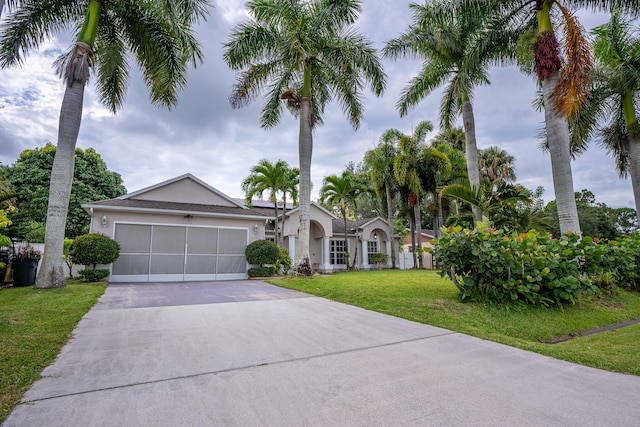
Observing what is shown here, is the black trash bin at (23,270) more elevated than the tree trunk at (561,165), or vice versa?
the tree trunk at (561,165)

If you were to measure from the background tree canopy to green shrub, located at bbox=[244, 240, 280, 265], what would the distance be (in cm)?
1575

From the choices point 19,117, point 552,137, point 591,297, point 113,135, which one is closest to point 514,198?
point 552,137

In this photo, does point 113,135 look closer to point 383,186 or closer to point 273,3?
point 273,3

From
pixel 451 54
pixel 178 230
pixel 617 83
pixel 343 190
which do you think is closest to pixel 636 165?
pixel 617 83

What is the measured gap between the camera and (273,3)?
12289 mm

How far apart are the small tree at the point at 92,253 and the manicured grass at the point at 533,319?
836cm

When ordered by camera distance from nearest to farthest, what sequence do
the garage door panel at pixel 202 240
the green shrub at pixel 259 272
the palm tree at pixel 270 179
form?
the garage door panel at pixel 202 240 → the green shrub at pixel 259 272 → the palm tree at pixel 270 179

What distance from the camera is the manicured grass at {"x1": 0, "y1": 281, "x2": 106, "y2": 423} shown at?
9.32ft

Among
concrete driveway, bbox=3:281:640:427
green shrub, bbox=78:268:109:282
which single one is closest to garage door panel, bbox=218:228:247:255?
green shrub, bbox=78:268:109:282

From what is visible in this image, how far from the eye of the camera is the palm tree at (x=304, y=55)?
12.4m

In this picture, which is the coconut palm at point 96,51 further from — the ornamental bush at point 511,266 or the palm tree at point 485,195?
the ornamental bush at point 511,266

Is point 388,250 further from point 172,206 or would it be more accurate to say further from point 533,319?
point 533,319

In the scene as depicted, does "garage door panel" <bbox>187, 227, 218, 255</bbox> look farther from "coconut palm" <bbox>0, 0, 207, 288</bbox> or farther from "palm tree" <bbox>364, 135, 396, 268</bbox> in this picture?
"palm tree" <bbox>364, 135, 396, 268</bbox>

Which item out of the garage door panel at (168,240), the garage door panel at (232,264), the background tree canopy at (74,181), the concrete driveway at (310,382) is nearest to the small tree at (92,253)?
the garage door panel at (168,240)
